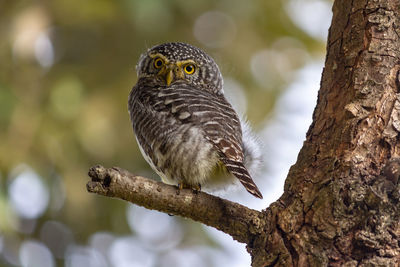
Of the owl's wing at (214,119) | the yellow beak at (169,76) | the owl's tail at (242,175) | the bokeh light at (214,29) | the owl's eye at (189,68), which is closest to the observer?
the owl's tail at (242,175)

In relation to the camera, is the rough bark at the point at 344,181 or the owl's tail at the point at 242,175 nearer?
the rough bark at the point at 344,181

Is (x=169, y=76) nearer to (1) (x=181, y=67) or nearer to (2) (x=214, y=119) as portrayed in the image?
(1) (x=181, y=67)

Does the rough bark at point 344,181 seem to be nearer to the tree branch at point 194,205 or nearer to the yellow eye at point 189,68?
the tree branch at point 194,205

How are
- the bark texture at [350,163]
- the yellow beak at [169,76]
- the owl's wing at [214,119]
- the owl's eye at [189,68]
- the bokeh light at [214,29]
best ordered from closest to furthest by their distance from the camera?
1. the bark texture at [350,163]
2. the owl's wing at [214,119]
3. the yellow beak at [169,76]
4. the owl's eye at [189,68]
5. the bokeh light at [214,29]

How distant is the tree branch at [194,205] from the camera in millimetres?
2451

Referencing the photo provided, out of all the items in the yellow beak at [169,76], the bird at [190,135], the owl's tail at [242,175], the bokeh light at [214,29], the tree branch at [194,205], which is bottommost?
the tree branch at [194,205]

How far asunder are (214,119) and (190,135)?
188 millimetres

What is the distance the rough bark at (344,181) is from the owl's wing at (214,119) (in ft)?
0.73

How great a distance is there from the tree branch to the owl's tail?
121 millimetres

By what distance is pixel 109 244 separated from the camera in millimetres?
6965

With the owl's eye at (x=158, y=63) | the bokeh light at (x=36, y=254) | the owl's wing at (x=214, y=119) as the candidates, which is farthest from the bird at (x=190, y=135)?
the bokeh light at (x=36, y=254)

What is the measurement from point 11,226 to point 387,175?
371cm

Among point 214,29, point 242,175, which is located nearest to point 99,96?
point 214,29

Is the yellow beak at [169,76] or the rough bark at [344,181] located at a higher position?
the yellow beak at [169,76]
